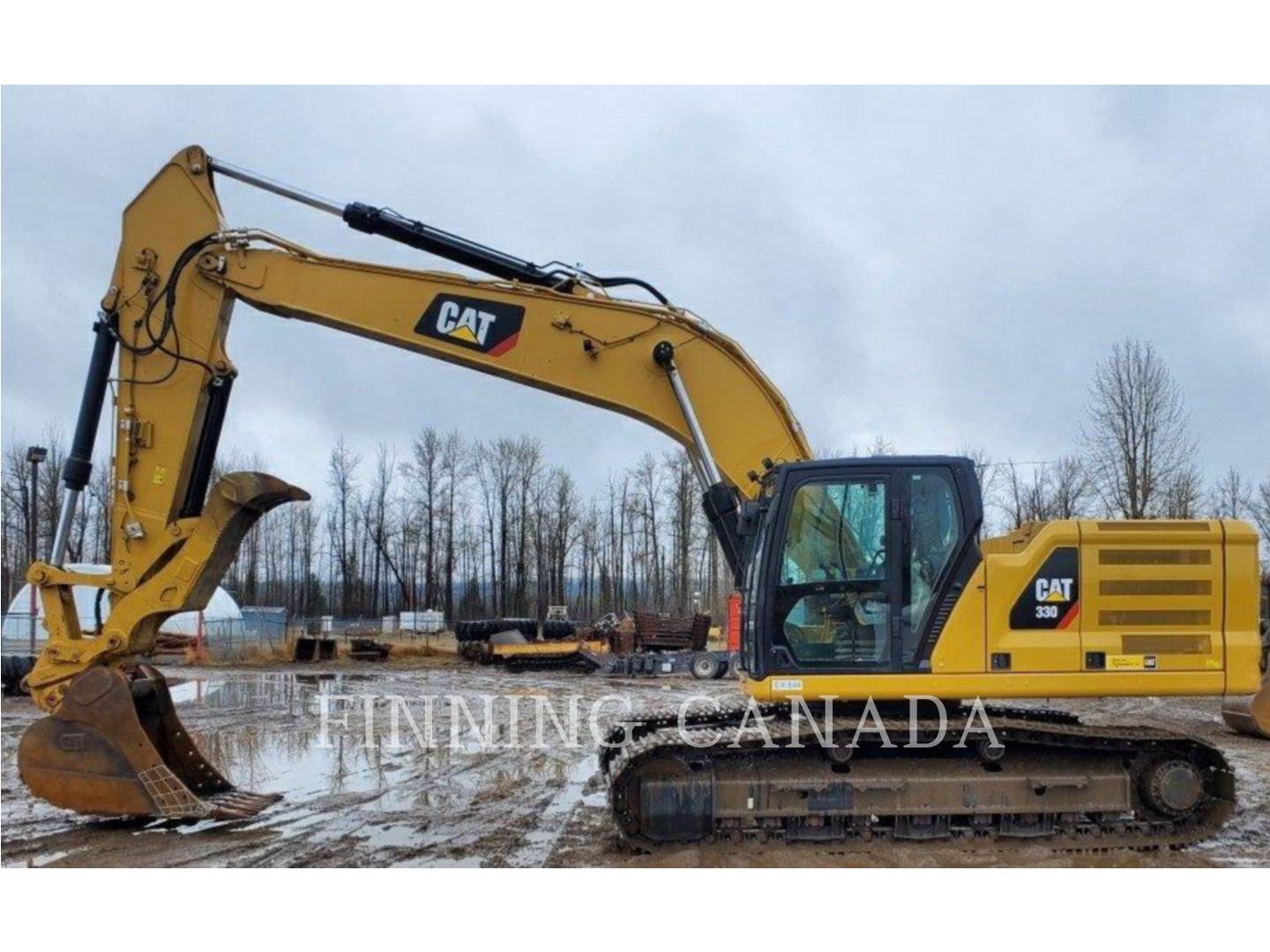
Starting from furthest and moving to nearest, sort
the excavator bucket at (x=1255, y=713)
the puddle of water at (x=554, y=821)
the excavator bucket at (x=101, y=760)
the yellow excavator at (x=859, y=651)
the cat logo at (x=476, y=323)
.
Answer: the excavator bucket at (x=1255, y=713)
the cat logo at (x=476, y=323)
the excavator bucket at (x=101, y=760)
the puddle of water at (x=554, y=821)
the yellow excavator at (x=859, y=651)

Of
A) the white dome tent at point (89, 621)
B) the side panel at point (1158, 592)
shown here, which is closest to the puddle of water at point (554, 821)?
the side panel at point (1158, 592)

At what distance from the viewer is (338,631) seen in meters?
54.5

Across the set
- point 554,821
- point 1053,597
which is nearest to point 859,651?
point 1053,597

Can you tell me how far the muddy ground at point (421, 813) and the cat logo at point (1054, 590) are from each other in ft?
6.22

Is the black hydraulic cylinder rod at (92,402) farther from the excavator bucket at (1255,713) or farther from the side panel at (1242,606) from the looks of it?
the excavator bucket at (1255,713)

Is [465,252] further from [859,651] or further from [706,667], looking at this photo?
[706,667]

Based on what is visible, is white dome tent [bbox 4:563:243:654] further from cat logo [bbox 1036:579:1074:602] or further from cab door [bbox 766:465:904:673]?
cat logo [bbox 1036:579:1074:602]

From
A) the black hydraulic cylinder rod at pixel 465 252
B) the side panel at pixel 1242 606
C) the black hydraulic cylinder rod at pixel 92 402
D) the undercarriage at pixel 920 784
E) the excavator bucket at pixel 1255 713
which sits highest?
the black hydraulic cylinder rod at pixel 465 252

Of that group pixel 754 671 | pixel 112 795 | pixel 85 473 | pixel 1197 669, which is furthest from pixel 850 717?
pixel 85 473

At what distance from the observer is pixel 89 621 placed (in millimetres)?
30469

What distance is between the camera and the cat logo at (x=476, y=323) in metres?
8.64

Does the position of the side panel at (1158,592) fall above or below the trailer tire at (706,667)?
above

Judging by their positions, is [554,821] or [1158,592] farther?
[554,821]

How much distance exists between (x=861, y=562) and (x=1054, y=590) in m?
1.45
